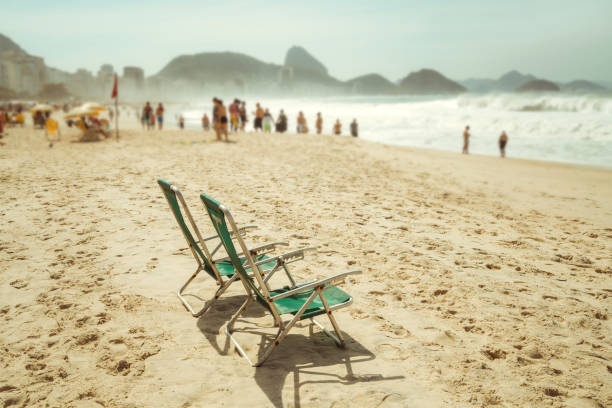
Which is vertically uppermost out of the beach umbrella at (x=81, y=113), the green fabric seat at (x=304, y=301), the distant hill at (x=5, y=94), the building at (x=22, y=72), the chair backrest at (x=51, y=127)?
the building at (x=22, y=72)

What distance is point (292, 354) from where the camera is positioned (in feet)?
9.07

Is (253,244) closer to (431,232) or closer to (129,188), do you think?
(431,232)

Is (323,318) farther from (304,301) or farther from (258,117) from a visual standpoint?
(258,117)

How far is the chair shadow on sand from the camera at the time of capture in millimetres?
2467

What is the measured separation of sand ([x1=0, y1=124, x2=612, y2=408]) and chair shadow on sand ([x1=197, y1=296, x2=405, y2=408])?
0.01 m

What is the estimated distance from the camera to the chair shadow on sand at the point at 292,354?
8.09ft

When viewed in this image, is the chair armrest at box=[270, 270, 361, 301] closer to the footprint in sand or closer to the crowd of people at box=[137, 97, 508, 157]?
the footprint in sand

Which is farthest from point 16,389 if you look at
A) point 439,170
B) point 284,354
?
point 439,170

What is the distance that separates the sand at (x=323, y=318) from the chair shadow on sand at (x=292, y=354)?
1 cm

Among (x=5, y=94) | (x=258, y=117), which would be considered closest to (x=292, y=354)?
(x=258, y=117)

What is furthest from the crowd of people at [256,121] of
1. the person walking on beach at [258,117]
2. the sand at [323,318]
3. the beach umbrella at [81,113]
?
the sand at [323,318]

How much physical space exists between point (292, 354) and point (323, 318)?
61cm

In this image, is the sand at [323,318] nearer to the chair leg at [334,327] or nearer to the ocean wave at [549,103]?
the chair leg at [334,327]

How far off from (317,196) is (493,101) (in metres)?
44.0
